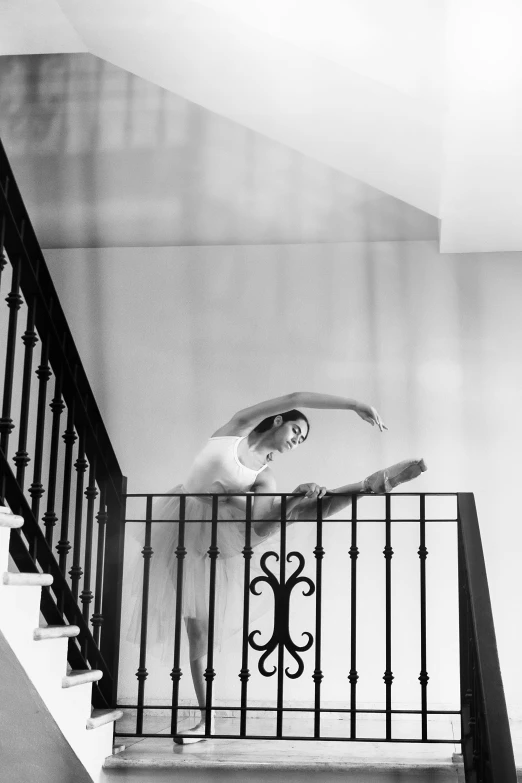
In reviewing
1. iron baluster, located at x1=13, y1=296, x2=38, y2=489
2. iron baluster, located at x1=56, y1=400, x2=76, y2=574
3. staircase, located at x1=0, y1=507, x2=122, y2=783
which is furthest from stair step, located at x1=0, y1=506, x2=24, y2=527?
iron baluster, located at x1=56, y1=400, x2=76, y2=574

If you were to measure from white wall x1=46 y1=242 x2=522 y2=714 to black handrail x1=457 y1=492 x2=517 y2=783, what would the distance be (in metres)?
1.70

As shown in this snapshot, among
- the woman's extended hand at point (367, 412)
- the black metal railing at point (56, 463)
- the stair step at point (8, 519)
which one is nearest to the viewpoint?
the stair step at point (8, 519)

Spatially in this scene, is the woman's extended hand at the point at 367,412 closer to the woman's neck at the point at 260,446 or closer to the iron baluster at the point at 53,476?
the woman's neck at the point at 260,446

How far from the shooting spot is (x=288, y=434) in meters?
4.48

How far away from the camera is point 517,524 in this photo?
4.45 metres

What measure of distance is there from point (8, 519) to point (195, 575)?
202cm

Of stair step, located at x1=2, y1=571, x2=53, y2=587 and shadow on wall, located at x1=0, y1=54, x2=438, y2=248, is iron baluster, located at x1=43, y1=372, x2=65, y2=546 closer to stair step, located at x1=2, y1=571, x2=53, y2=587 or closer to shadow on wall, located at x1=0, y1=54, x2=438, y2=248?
stair step, located at x1=2, y1=571, x2=53, y2=587

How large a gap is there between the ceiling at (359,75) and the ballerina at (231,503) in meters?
1.23

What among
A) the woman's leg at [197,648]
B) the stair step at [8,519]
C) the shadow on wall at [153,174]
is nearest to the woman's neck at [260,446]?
the woman's leg at [197,648]

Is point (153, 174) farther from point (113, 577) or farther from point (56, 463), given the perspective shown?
point (113, 577)

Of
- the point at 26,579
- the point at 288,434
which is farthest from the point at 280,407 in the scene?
the point at 26,579

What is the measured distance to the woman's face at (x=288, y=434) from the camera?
14.6 ft

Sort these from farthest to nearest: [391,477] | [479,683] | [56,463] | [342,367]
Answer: [342,367] → [391,477] → [56,463] → [479,683]

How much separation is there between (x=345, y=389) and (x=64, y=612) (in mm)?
2423
